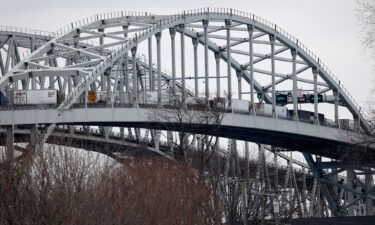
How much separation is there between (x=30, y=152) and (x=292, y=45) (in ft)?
236

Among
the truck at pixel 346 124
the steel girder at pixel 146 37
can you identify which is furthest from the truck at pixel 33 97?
the truck at pixel 346 124

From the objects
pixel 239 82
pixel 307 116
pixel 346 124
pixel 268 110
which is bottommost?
pixel 346 124

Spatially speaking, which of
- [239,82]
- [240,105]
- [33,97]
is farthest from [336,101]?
[33,97]

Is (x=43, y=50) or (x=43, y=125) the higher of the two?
(x=43, y=50)

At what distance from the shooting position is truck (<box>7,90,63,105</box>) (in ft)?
304

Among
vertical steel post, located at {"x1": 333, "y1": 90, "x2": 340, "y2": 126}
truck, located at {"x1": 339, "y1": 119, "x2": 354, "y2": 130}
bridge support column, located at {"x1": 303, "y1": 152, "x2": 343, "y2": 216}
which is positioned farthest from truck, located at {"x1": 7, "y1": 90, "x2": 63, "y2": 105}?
bridge support column, located at {"x1": 303, "y1": 152, "x2": 343, "y2": 216}

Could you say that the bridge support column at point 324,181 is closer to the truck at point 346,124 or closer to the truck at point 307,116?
the truck at point 346,124

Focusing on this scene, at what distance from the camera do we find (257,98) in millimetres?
127250

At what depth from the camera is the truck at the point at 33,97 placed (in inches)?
3643

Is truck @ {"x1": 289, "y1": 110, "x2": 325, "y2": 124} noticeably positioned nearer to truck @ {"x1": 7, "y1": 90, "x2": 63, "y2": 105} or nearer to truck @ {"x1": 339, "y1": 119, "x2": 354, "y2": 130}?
truck @ {"x1": 339, "y1": 119, "x2": 354, "y2": 130}

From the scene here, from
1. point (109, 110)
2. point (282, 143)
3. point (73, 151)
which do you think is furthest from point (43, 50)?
point (73, 151)

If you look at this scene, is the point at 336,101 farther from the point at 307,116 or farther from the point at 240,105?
the point at 240,105

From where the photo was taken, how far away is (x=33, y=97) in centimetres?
9356

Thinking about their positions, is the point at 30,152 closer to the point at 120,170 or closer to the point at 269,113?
the point at 120,170
